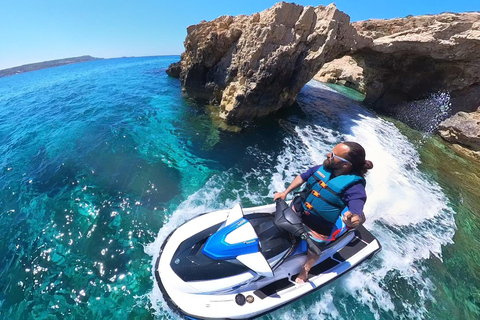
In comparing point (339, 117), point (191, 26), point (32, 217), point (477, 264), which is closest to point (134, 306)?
point (32, 217)

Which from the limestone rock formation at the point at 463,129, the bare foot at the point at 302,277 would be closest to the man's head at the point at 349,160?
the bare foot at the point at 302,277

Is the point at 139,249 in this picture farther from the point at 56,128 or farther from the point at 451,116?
the point at 451,116

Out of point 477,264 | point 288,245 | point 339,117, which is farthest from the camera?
point 339,117

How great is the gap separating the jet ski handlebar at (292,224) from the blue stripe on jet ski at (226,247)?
566 mm

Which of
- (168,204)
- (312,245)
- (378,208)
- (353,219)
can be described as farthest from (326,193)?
(168,204)

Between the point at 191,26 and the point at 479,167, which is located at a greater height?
the point at 191,26

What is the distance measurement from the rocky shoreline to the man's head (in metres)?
8.52

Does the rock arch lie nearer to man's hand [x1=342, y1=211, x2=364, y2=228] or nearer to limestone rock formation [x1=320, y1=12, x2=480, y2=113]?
limestone rock formation [x1=320, y1=12, x2=480, y2=113]

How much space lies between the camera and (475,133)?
10.4 m

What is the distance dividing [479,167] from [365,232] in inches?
369

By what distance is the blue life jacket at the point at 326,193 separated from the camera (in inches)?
128

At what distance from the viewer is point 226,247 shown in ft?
11.1

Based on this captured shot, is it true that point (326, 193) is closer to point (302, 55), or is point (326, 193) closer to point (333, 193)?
point (333, 193)

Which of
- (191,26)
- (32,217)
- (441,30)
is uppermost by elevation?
(191,26)
